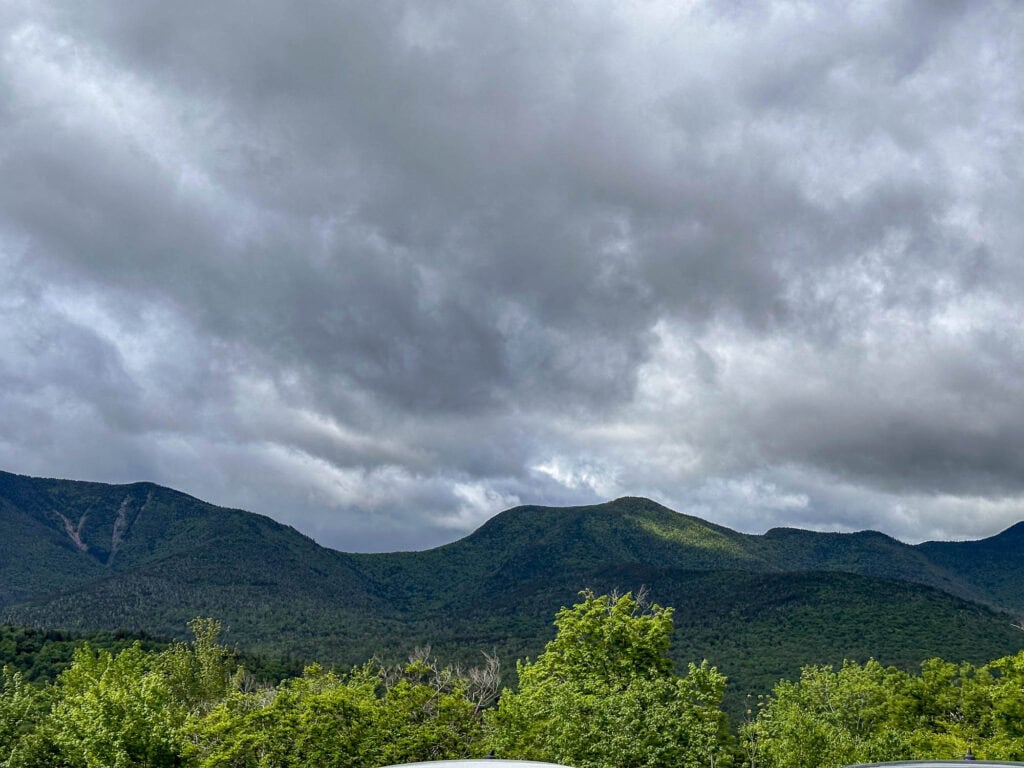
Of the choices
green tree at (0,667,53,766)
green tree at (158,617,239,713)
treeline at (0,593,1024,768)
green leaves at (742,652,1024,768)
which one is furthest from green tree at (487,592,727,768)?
green tree at (158,617,239,713)

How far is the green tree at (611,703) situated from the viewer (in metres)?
33.1

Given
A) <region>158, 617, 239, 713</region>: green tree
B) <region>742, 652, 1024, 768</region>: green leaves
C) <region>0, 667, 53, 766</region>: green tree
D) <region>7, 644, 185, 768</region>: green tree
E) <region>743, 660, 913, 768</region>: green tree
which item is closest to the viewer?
<region>7, 644, 185, 768</region>: green tree

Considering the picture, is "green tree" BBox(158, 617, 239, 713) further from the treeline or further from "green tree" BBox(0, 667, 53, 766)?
"green tree" BBox(0, 667, 53, 766)

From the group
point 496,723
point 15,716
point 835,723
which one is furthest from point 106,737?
point 835,723

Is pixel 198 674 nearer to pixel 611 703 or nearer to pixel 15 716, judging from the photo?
pixel 15 716

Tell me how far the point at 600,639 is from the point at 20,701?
108ft

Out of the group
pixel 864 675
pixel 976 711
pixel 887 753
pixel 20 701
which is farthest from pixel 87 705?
pixel 864 675

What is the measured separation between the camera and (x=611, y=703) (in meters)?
34.1

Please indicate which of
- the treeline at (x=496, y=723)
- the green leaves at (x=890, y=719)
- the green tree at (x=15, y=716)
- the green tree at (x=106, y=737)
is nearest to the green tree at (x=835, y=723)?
the green leaves at (x=890, y=719)

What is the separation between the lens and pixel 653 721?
109ft

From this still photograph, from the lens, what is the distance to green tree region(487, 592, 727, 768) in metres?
33.1

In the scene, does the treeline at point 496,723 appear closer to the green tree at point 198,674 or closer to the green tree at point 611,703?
the green tree at point 611,703

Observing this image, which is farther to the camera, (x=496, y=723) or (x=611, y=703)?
(x=496, y=723)

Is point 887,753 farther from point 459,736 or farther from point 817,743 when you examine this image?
point 459,736
